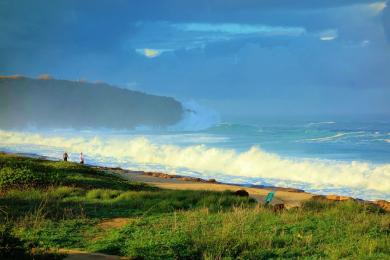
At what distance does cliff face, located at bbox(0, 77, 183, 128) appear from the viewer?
372 feet

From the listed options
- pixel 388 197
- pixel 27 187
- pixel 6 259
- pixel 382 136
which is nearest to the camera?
pixel 6 259

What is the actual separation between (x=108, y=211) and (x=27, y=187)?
4.86 m

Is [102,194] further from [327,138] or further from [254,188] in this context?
[327,138]

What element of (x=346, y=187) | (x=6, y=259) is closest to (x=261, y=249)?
(x=6, y=259)

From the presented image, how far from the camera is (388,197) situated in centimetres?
2836

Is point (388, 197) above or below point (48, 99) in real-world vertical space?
below

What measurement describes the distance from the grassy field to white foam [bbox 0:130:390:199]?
64.5 ft

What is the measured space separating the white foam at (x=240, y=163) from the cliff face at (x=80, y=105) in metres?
51.4

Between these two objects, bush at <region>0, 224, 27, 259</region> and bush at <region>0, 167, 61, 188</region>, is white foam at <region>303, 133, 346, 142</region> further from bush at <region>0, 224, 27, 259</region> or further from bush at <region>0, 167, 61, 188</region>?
bush at <region>0, 224, 27, 259</region>

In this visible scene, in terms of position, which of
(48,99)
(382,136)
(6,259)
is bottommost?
(6,259)

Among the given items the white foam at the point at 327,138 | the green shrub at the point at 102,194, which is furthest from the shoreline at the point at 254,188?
the white foam at the point at 327,138

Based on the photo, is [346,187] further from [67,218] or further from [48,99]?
[48,99]

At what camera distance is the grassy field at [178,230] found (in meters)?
8.41

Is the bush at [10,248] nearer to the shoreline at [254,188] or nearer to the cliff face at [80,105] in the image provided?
the shoreline at [254,188]
